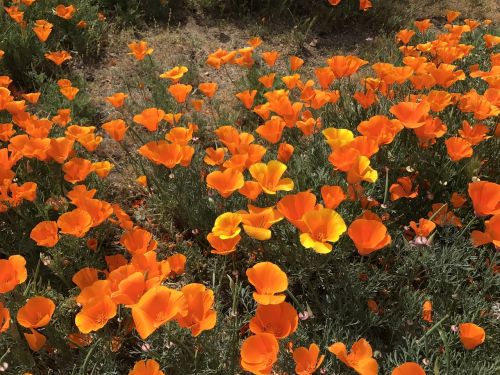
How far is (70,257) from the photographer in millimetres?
2164

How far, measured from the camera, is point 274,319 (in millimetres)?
1537

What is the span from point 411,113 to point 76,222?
1.47 meters

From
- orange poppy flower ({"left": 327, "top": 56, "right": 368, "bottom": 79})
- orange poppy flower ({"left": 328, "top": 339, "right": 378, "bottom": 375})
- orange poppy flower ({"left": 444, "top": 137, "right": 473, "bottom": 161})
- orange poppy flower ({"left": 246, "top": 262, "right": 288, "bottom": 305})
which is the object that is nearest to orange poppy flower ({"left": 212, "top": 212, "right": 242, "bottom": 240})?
orange poppy flower ({"left": 246, "top": 262, "right": 288, "bottom": 305})

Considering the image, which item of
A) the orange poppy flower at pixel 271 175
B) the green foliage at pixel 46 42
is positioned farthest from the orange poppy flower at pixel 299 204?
the green foliage at pixel 46 42

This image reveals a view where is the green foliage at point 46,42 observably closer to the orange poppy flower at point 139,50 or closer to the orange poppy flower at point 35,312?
the orange poppy flower at point 139,50

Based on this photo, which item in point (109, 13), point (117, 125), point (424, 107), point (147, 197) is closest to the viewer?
point (424, 107)

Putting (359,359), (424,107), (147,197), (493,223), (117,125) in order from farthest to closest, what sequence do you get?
1. (147,197)
2. (117,125)
3. (424,107)
4. (493,223)
5. (359,359)

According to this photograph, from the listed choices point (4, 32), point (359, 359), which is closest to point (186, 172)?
point (359, 359)

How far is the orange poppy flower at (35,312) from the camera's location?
1605 mm

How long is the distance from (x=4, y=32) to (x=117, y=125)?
1908mm

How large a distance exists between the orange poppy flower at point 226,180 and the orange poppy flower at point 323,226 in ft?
1.23

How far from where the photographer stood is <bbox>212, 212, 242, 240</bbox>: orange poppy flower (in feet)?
5.56

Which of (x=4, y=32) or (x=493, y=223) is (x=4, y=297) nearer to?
(x=493, y=223)

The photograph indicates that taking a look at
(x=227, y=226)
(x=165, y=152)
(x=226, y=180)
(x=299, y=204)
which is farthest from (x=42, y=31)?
(x=299, y=204)
